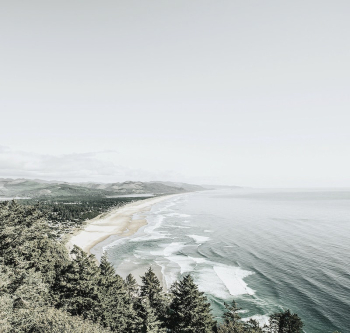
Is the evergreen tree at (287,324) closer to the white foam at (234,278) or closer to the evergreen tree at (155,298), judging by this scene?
the white foam at (234,278)

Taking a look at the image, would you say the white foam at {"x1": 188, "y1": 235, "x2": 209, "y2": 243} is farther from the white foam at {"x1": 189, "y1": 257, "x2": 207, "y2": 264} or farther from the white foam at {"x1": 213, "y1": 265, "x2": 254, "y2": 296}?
the white foam at {"x1": 213, "y1": 265, "x2": 254, "y2": 296}

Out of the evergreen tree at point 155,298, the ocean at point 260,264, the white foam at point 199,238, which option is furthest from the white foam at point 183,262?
the evergreen tree at point 155,298

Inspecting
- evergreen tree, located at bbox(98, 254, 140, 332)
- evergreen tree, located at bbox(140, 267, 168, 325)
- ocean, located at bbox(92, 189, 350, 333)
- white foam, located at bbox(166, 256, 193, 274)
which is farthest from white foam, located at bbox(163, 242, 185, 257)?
evergreen tree, located at bbox(98, 254, 140, 332)

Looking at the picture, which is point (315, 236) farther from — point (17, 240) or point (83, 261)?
point (17, 240)

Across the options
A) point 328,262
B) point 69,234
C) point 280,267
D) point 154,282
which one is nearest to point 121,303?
point 154,282

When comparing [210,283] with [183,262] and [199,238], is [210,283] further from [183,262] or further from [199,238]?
[199,238]
